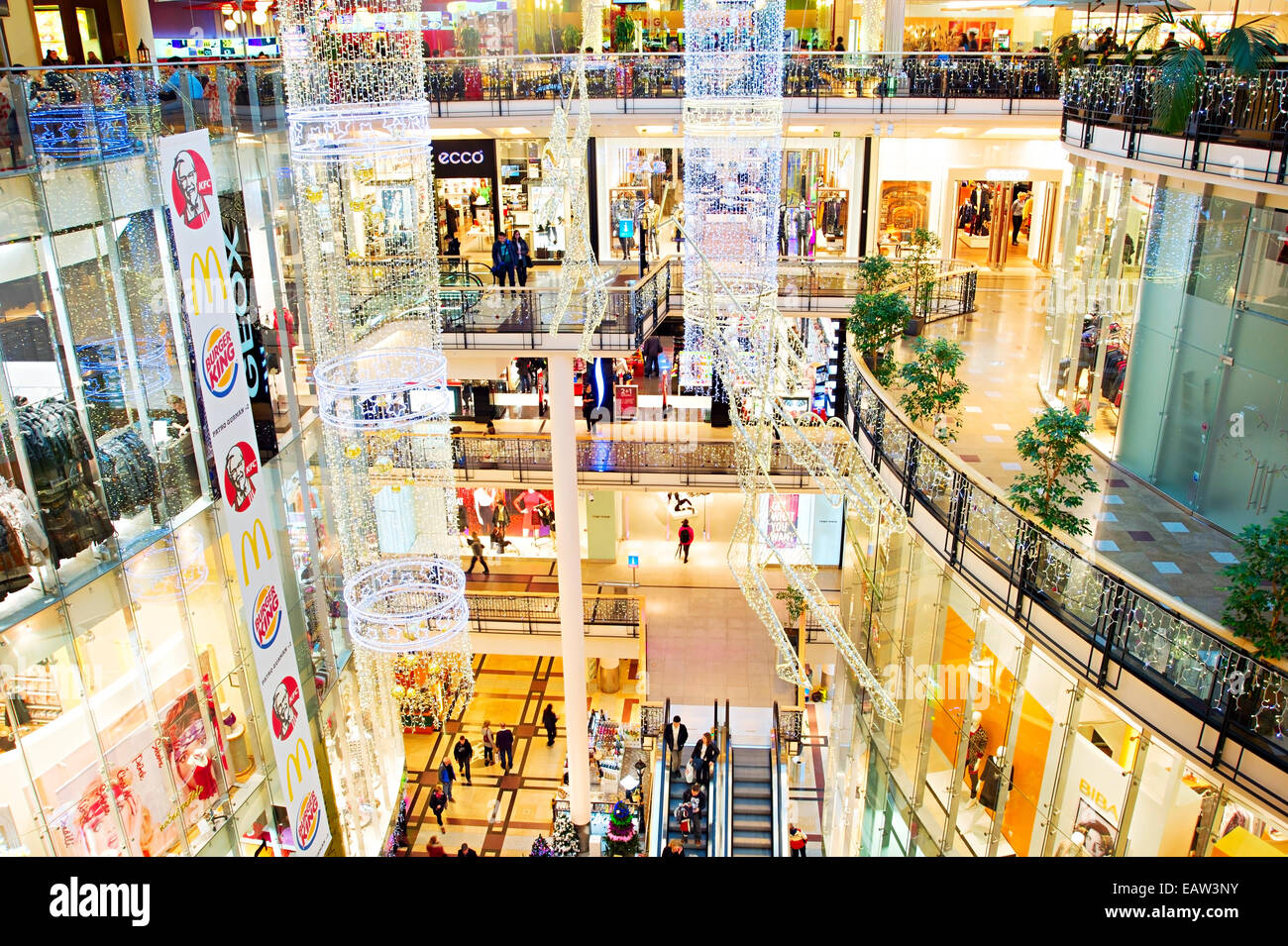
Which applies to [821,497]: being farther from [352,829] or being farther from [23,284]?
[23,284]

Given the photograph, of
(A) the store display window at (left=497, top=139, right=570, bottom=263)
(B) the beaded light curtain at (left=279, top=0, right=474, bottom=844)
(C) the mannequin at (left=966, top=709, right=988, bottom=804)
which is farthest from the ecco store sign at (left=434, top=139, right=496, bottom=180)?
(C) the mannequin at (left=966, top=709, right=988, bottom=804)

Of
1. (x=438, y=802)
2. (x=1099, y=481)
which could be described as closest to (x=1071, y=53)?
(x=1099, y=481)

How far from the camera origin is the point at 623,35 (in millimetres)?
20422

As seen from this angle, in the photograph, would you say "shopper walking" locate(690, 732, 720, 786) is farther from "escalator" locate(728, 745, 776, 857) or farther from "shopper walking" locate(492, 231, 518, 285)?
"shopper walking" locate(492, 231, 518, 285)

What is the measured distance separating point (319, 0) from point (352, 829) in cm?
781

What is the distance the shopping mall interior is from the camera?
609 centimetres

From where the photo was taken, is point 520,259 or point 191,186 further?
point 520,259

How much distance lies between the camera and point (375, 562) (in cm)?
864

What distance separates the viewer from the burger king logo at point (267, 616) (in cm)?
697

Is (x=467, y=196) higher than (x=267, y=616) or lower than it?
higher

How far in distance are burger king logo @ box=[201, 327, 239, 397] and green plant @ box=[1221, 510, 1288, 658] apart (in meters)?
6.24

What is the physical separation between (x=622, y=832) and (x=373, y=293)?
9947mm

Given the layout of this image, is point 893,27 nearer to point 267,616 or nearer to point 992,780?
point 992,780
